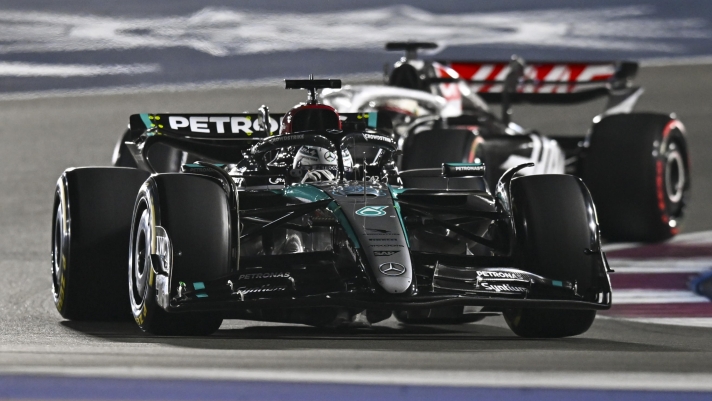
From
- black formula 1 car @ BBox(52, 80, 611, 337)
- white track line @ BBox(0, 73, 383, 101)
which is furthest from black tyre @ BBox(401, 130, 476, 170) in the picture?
white track line @ BBox(0, 73, 383, 101)

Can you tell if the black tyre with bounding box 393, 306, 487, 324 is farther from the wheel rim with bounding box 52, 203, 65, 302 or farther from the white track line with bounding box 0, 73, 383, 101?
the white track line with bounding box 0, 73, 383, 101

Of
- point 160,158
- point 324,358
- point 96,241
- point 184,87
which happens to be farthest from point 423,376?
point 184,87

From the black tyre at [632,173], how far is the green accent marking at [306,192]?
18.2 feet

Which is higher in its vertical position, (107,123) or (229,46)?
(229,46)

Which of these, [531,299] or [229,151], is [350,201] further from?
[229,151]

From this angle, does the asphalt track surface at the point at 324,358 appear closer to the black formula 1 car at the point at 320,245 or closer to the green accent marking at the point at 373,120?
the black formula 1 car at the point at 320,245

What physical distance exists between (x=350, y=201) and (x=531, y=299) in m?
0.93

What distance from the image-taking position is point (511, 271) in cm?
659

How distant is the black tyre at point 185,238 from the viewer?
20.8 ft

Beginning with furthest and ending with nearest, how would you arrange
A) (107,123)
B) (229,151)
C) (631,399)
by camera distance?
1. (107,123)
2. (229,151)
3. (631,399)

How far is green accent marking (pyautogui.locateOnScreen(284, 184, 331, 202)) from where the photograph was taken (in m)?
6.89

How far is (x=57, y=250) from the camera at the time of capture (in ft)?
26.4

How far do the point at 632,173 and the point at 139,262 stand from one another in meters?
6.21

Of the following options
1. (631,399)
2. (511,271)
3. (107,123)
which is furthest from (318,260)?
(107,123)
